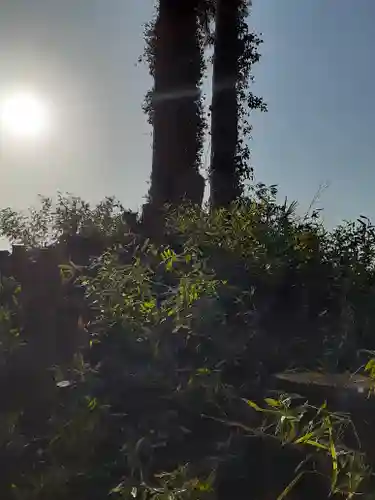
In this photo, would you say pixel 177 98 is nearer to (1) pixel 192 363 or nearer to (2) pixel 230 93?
(2) pixel 230 93

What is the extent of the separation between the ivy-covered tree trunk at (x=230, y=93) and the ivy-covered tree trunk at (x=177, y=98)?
0.85 feet

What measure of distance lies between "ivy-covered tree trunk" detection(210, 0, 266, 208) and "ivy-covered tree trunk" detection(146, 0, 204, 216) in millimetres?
260

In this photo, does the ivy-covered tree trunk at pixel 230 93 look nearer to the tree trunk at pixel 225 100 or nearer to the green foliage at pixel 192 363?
the tree trunk at pixel 225 100

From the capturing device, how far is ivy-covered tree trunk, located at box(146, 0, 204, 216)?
6.51 metres

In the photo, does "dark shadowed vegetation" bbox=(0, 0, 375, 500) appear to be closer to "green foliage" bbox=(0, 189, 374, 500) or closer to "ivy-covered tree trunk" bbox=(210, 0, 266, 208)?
"green foliage" bbox=(0, 189, 374, 500)

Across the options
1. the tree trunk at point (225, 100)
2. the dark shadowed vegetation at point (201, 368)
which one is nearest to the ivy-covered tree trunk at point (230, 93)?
the tree trunk at point (225, 100)

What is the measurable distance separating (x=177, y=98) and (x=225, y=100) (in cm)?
87

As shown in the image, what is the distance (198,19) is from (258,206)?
5.99m

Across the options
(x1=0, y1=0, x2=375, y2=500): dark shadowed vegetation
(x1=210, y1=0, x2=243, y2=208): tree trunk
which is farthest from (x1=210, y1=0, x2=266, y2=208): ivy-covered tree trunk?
(x1=0, y1=0, x2=375, y2=500): dark shadowed vegetation

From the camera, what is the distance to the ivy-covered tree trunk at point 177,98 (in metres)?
6.51

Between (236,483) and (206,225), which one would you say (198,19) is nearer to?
(206,225)

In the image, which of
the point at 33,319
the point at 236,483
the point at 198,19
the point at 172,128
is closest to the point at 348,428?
the point at 236,483

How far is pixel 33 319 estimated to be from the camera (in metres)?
2.08

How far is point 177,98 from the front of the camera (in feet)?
22.8
